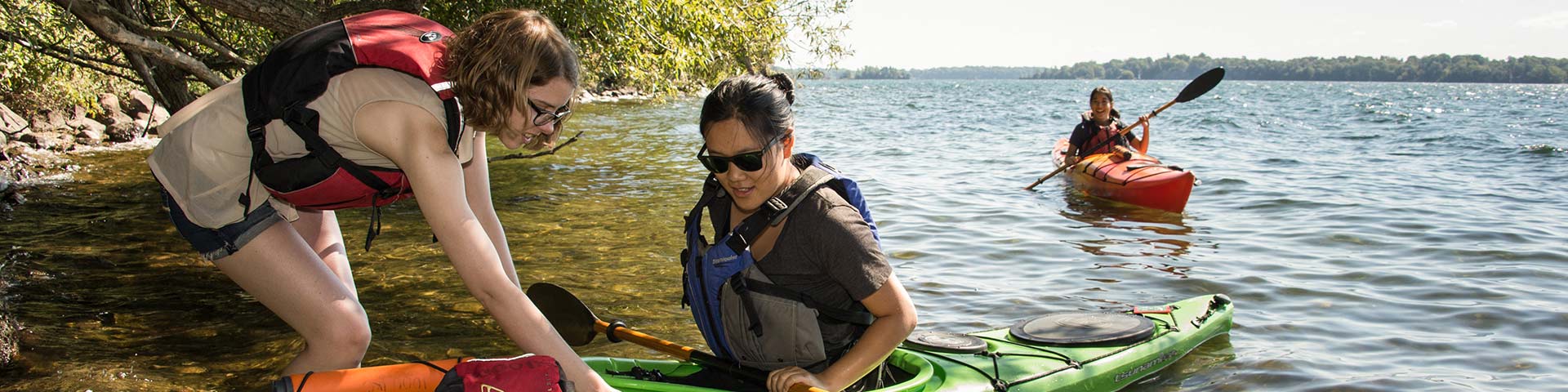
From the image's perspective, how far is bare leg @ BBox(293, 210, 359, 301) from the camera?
10.2ft

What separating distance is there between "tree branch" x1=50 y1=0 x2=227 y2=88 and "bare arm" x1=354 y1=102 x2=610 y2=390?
491cm

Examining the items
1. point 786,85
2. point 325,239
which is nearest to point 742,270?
point 786,85

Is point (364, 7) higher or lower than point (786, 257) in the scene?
higher

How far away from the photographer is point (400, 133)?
2.51 m

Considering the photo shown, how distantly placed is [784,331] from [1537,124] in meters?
32.8

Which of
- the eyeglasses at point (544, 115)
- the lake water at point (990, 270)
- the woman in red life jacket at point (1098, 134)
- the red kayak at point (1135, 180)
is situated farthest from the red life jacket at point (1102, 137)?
the eyeglasses at point (544, 115)

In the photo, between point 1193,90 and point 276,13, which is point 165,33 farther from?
Result: point 1193,90

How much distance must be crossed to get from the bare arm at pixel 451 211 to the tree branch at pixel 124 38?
4905 mm

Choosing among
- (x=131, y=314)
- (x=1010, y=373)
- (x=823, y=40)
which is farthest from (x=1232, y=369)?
(x=823, y=40)

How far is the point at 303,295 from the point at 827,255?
1.33 meters

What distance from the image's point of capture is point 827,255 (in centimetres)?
280

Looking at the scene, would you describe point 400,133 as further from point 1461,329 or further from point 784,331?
point 1461,329

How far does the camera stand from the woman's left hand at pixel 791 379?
2918mm

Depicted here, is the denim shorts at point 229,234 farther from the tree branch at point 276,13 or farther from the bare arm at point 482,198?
the tree branch at point 276,13
